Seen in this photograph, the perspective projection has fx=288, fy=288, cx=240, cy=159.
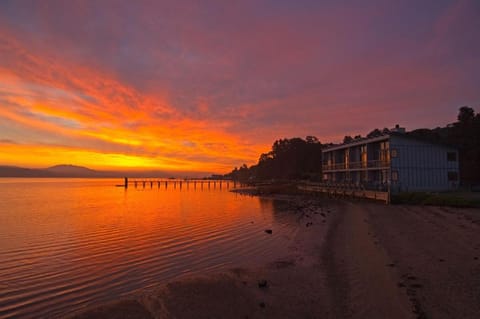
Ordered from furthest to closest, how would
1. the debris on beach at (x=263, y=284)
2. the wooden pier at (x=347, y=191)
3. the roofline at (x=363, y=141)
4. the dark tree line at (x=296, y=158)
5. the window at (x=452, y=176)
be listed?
the dark tree line at (x=296, y=158), the window at (x=452, y=176), the roofline at (x=363, y=141), the wooden pier at (x=347, y=191), the debris on beach at (x=263, y=284)

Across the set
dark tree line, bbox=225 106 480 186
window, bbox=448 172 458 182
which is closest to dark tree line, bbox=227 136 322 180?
dark tree line, bbox=225 106 480 186

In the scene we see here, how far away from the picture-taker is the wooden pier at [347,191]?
31.2 metres

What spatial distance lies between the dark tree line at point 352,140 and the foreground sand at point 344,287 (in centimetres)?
2967

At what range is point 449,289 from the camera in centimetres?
784

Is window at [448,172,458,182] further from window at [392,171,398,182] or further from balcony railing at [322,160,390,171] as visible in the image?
balcony railing at [322,160,390,171]

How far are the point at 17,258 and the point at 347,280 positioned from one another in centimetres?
1397

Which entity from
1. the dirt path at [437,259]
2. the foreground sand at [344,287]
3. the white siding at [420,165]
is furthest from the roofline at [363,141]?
the foreground sand at [344,287]

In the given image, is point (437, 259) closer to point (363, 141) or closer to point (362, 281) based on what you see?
point (362, 281)

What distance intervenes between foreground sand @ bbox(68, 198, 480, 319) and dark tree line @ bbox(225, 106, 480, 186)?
29668mm

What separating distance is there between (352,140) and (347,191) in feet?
35.2

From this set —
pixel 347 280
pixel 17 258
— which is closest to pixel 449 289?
pixel 347 280

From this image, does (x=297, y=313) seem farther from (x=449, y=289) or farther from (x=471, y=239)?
(x=471, y=239)

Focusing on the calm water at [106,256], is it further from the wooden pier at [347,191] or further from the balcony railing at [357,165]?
the balcony railing at [357,165]

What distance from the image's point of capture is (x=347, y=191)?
39.3 meters
